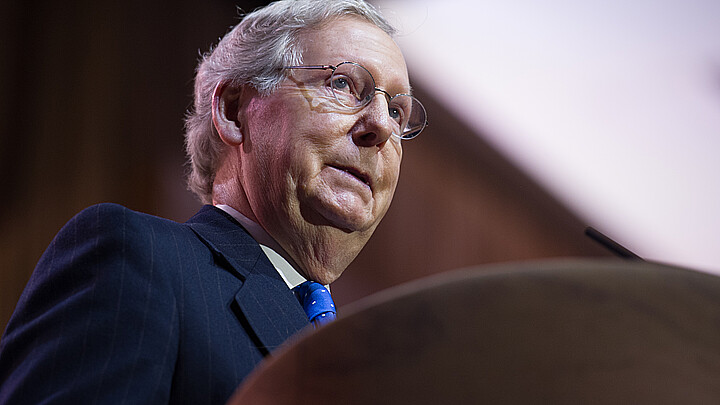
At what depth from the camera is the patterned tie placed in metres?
1.00

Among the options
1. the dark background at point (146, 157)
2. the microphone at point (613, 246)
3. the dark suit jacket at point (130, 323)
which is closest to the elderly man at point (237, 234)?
the dark suit jacket at point (130, 323)

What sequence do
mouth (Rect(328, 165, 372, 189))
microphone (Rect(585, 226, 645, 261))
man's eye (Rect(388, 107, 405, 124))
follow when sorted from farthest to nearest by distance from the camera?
1. man's eye (Rect(388, 107, 405, 124))
2. mouth (Rect(328, 165, 372, 189))
3. microphone (Rect(585, 226, 645, 261))

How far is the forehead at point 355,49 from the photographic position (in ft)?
3.89

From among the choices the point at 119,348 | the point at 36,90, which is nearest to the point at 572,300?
the point at 119,348

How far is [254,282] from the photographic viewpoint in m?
0.93

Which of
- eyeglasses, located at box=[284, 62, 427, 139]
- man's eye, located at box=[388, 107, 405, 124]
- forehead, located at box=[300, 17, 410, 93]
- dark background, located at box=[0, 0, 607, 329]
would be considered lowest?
dark background, located at box=[0, 0, 607, 329]

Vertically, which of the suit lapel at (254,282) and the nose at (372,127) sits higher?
the nose at (372,127)

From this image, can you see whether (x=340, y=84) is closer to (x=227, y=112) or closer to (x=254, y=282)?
(x=227, y=112)

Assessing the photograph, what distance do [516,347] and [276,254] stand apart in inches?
33.2

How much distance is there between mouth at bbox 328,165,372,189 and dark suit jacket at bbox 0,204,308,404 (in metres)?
0.30

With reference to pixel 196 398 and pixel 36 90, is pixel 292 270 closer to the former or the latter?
pixel 196 398

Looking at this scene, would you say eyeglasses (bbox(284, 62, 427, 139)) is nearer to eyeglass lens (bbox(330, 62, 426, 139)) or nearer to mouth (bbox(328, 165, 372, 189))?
eyeglass lens (bbox(330, 62, 426, 139))

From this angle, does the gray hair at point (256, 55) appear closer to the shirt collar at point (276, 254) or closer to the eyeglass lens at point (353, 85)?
the eyeglass lens at point (353, 85)

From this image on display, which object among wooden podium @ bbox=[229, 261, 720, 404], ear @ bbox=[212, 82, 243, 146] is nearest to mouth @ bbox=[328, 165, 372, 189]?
ear @ bbox=[212, 82, 243, 146]
